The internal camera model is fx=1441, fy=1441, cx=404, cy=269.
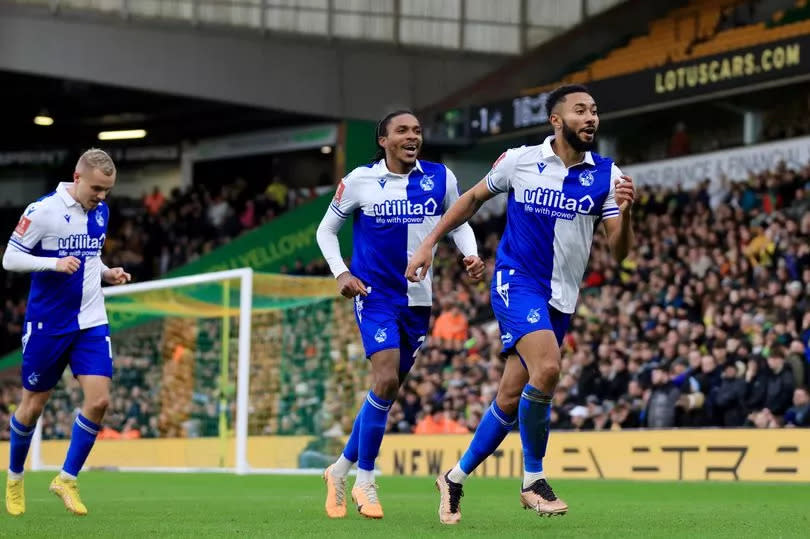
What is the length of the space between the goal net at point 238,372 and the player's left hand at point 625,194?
11281mm

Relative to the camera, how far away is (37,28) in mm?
30594

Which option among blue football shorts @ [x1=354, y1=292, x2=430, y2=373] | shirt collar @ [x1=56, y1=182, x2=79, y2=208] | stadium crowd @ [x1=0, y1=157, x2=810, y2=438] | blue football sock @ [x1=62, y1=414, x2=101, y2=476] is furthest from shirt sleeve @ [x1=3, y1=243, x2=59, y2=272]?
stadium crowd @ [x1=0, y1=157, x2=810, y2=438]

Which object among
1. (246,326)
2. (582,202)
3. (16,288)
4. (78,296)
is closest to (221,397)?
(246,326)

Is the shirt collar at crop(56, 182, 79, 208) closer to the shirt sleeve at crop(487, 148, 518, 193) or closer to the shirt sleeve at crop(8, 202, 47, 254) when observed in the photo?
the shirt sleeve at crop(8, 202, 47, 254)

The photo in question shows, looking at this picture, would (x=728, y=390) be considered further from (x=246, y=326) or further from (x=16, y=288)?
(x=16, y=288)

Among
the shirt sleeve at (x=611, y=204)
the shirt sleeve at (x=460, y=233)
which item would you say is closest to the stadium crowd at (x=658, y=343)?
the shirt sleeve at (x=460, y=233)

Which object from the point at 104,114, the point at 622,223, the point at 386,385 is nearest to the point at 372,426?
the point at 386,385

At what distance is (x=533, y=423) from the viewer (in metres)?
8.23

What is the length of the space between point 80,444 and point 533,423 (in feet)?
10.6

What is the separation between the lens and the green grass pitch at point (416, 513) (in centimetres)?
779

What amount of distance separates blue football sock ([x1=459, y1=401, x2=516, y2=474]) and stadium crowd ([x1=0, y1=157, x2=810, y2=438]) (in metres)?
9.47

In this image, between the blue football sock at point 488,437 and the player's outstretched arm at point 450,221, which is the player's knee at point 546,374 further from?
the player's outstretched arm at point 450,221

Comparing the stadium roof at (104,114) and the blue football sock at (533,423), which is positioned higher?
the stadium roof at (104,114)

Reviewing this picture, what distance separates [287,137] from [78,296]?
2586cm
